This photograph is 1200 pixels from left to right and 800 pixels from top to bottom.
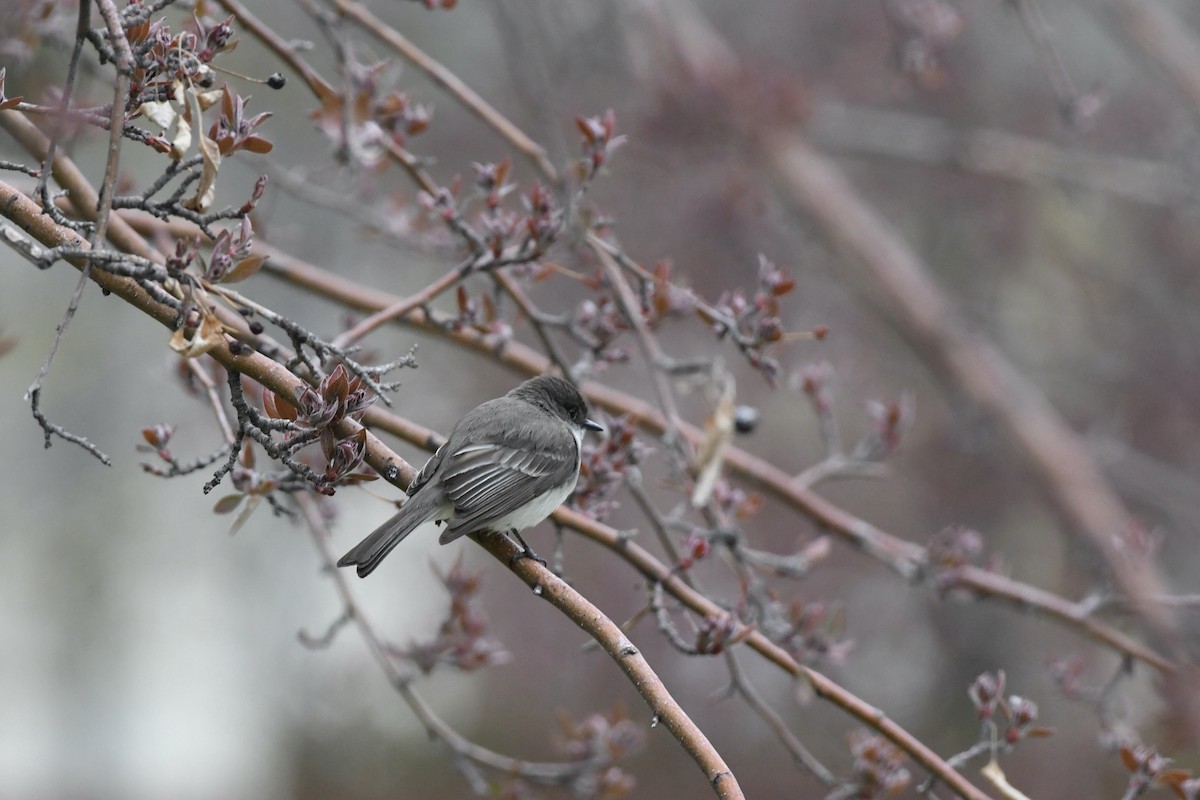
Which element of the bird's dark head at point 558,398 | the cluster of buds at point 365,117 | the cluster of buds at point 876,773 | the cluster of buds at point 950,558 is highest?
the cluster of buds at point 365,117

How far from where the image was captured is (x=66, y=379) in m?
14.5

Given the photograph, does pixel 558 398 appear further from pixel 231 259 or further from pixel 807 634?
pixel 231 259

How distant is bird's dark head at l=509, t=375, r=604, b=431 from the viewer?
392cm

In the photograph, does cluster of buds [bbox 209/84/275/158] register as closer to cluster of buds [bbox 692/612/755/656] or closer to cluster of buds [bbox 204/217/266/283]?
cluster of buds [bbox 204/217/266/283]

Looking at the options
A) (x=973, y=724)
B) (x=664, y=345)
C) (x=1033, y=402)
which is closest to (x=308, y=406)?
(x=1033, y=402)

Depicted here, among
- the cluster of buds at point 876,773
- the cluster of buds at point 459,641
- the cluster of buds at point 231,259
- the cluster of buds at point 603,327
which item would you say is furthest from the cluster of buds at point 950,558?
the cluster of buds at point 231,259

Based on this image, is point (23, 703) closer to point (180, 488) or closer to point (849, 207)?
point (180, 488)

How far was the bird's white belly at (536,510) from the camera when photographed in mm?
3332

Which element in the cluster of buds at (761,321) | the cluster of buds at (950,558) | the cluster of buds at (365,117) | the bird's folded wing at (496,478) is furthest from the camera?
the cluster of buds at (950,558)

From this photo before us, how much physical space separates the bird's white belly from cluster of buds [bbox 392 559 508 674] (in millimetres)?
282

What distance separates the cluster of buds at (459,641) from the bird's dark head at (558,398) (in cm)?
69

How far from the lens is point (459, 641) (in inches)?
145

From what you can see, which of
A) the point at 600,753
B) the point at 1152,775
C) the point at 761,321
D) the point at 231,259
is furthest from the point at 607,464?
the point at 1152,775

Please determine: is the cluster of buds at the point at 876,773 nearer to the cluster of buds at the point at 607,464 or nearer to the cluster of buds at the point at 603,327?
the cluster of buds at the point at 607,464
